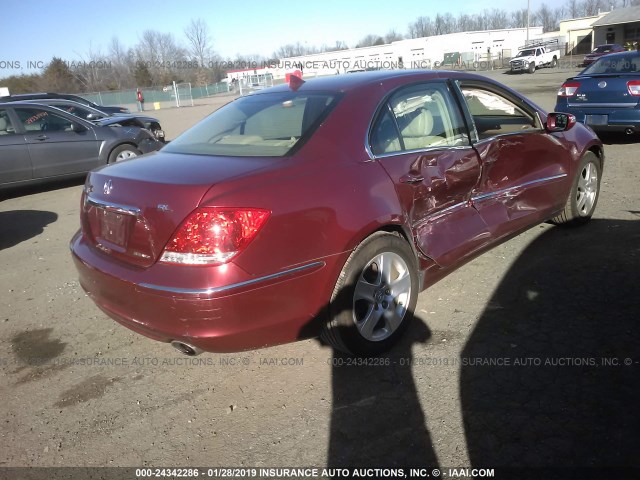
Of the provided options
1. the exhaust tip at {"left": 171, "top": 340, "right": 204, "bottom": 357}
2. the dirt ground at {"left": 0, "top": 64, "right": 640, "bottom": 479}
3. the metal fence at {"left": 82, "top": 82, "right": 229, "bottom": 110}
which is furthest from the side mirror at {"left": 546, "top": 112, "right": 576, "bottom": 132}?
the metal fence at {"left": 82, "top": 82, "right": 229, "bottom": 110}

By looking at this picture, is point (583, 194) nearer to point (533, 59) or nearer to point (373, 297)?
point (373, 297)

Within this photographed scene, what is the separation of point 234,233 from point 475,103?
2717mm

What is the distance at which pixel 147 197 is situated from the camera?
256 cm

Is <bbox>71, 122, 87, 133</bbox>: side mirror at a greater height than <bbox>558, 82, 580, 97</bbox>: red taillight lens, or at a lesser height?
greater

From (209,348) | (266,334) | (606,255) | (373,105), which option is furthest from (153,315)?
(606,255)

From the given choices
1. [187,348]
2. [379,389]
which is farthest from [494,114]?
[187,348]

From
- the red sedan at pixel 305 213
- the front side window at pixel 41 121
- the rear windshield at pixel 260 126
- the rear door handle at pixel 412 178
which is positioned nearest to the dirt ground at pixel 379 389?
the red sedan at pixel 305 213

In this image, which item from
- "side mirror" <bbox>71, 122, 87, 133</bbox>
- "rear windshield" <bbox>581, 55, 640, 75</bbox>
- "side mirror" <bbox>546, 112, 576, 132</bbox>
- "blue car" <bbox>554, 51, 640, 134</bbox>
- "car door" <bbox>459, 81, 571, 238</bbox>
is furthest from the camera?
"rear windshield" <bbox>581, 55, 640, 75</bbox>

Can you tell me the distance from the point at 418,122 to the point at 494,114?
1.72 m

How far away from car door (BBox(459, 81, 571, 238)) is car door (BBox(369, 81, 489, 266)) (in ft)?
0.54

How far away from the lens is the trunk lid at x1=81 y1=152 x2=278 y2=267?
8.14ft

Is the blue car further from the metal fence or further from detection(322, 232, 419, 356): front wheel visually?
the metal fence

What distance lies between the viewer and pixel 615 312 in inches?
137

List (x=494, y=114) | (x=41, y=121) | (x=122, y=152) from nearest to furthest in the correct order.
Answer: (x=494, y=114)
(x=41, y=121)
(x=122, y=152)
